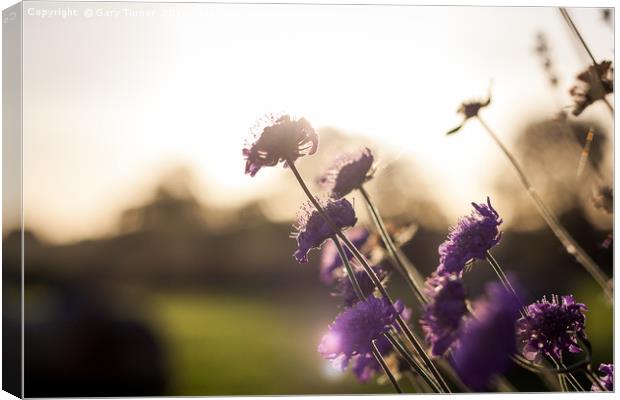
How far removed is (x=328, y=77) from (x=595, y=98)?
151 centimetres

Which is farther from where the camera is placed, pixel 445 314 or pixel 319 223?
pixel 319 223

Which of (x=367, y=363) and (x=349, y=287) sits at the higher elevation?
(x=349, y=287)

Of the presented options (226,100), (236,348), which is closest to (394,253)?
(226,100)

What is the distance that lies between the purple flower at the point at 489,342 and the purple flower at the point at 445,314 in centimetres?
8

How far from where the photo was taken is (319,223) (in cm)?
139

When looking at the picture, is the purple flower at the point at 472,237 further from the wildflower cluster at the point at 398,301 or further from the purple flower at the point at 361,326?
the purple flower at the point at 361,326

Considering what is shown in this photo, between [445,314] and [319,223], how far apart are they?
1.70 ft

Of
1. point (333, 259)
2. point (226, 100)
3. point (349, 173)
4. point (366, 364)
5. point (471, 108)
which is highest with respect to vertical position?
point (226, 100)

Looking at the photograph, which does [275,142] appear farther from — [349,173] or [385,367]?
[385,367]

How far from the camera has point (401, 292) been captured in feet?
24.6

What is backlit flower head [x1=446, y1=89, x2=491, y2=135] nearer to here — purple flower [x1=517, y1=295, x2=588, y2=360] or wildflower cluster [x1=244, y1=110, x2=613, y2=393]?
wildflower cluster [x1=244, y1=110, x2=613, y2=393]

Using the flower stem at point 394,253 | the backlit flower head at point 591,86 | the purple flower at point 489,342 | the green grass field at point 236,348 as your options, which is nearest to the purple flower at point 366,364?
the flower stem at point 394,253

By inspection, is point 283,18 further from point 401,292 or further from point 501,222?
point 401,292

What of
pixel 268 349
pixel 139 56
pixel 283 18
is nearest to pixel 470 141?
pixel 283 18
